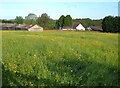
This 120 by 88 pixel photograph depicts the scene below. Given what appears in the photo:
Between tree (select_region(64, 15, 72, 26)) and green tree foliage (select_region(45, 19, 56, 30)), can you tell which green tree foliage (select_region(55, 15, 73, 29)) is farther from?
green tree foliage (select_region(45, 19, 56, 30))

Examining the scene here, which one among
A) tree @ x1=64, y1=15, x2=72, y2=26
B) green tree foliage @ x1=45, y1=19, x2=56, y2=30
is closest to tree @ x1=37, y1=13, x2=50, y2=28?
green tree foliage @ x1=45, y1=19, x2=56, y2=30

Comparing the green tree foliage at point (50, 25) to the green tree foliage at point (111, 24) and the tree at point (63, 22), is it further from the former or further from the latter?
the green tree foliage at point (111, 24)

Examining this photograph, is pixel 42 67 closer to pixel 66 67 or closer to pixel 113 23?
pixel 66 67

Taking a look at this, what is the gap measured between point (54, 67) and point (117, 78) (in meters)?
2.16

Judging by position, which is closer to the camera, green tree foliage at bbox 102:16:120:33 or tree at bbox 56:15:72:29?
green tree foliage at bbox 102:16:120:33

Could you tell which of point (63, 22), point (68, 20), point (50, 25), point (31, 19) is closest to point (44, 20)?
point (50, 25)

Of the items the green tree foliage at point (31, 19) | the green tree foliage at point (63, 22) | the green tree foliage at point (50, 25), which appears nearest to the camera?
the green tree foliage at point (50, 25)

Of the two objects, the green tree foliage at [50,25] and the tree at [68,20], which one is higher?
the tree at [68,20]

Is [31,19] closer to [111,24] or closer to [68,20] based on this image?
[68,20]

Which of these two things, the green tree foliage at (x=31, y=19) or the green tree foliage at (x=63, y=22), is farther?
the green tree foliage at (x=31, y=19)

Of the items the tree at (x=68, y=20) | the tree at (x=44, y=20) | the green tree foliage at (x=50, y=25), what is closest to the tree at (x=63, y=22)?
the tree at (x=68, y=20)

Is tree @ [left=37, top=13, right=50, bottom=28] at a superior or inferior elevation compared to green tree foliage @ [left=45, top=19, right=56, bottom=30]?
superior

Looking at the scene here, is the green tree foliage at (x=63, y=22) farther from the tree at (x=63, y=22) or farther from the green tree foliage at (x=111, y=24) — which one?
the green tree foliage at (x=111, y=24)

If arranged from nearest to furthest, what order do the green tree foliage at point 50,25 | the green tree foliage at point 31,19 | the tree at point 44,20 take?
the tree at point 44,20 < the green tree foliage at point 50,25 < the green tree foliage at point 31,19
